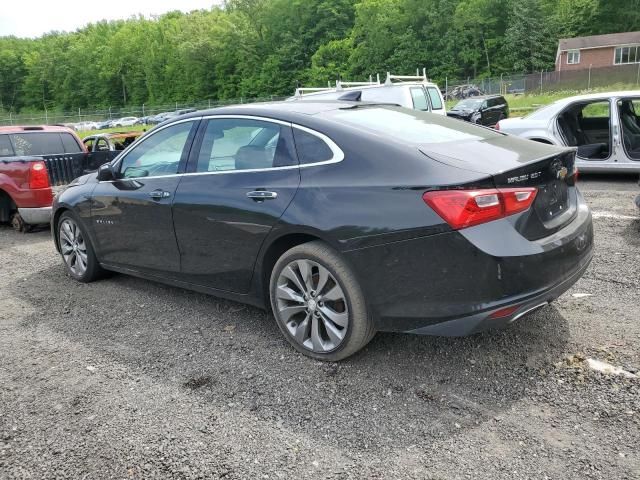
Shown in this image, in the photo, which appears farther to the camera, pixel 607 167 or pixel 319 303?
pixel 607 167

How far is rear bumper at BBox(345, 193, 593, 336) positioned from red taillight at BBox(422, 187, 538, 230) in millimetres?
47

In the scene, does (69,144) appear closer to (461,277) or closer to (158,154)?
(158,154)

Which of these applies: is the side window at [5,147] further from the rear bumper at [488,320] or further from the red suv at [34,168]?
the rear bumper at [488,320]

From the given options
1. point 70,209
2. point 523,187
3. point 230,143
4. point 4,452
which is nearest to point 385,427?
point 523,187

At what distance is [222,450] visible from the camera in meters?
2.71

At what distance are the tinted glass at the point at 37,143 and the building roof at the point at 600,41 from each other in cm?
5673

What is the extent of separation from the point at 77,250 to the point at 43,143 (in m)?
4.11

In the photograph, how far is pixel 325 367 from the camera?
346 cm

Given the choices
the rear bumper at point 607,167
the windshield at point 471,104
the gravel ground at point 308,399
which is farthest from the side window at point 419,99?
the gravel ground at point 308,399

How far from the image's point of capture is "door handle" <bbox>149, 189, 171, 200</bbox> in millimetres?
4288

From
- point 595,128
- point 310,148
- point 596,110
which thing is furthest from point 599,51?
point 310,148

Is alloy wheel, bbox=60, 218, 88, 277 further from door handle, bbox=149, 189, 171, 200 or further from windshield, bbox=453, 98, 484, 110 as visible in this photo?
windshield, bbox=453, 98, 484, 110

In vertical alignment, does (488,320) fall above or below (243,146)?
below

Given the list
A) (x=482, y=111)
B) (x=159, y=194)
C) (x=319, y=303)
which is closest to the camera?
(x=319, y=303)
